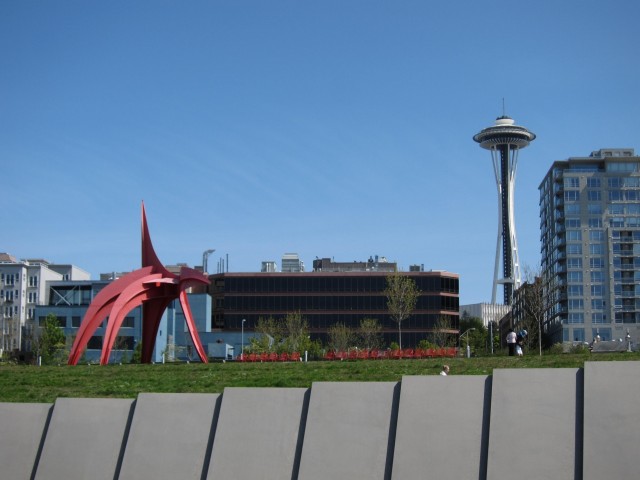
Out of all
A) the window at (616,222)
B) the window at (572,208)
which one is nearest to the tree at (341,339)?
the window at (572,208)

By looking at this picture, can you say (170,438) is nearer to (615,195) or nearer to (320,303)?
(320,303)

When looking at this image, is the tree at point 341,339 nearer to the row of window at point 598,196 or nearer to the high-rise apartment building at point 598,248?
the high-rise apartment building at point 598,248

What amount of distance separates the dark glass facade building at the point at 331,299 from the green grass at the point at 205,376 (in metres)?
87.5

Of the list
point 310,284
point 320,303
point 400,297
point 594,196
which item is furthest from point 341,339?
point 594,196

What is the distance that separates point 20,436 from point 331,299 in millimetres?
105753

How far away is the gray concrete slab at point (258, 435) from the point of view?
16597mm

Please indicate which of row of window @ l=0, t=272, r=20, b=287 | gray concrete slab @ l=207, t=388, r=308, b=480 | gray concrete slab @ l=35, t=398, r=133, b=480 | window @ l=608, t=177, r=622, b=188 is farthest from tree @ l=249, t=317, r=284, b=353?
gray concrete slab @ l=207, t=388, r=308, b=480

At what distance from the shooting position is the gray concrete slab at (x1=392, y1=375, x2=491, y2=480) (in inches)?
593

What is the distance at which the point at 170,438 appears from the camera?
1772cm

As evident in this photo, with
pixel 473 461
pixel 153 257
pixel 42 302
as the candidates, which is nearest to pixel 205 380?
pixel 473 461

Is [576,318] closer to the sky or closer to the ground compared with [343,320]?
closer to the sky

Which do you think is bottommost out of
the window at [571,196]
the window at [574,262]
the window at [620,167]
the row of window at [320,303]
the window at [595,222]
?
the row of window at [320,303]

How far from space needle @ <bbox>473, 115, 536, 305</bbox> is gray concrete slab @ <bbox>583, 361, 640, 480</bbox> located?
173 meters

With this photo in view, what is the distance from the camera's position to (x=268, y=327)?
362 feet
